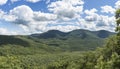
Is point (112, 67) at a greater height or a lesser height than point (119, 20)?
lesser

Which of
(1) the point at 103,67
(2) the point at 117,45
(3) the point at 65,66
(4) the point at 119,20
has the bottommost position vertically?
(3) the point at 65,66

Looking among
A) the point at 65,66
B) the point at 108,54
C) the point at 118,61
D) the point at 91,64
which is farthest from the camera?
the point at 65,66

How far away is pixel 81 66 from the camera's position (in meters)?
91.8

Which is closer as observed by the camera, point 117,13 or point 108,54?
point 117,13

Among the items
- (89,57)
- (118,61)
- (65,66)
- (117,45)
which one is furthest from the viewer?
(65,66)

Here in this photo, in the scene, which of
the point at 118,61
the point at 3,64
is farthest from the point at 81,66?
the point at 118,61

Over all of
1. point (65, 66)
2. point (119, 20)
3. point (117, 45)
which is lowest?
point (65, 66)

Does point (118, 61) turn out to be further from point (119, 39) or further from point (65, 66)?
point (65, 66)

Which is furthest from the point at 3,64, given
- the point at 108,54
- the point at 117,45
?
the point at 117,45

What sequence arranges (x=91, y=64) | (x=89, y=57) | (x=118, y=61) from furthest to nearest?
(x=89, y=57), (x=91, y=64), (x=118, y=61)

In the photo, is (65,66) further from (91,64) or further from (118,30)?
(118,30)

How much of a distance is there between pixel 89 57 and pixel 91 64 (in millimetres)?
5666

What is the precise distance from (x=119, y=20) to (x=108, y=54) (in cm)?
1182

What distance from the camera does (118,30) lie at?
35.5m
